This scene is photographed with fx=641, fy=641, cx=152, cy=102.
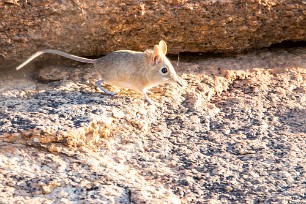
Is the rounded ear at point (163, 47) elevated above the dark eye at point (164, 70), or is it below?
above

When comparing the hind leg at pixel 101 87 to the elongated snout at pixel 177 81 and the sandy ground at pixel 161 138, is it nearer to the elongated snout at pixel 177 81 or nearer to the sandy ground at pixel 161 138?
the sandy ground at pixel 161 138

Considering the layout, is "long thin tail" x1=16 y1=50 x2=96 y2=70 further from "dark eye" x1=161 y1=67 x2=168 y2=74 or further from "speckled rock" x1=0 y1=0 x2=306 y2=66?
"dark eye" x1=161 y1=67 x2=168 y2=74

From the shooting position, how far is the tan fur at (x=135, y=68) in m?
6.61

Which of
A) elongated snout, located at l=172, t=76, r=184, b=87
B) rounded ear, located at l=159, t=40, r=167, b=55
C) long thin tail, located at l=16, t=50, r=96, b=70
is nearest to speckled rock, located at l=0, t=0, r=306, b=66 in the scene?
long thin tail, located at l=16, t=50, r=96, b=70

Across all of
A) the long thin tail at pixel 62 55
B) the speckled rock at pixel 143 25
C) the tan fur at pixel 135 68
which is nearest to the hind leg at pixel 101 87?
the tan fur at pixel 135 68

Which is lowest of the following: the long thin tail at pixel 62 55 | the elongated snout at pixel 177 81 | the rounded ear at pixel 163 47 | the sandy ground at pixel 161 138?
the sandy ground at pixel 161 138

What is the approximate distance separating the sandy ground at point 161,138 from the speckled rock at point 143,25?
0.96 ft

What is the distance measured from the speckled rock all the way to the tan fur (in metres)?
0.21

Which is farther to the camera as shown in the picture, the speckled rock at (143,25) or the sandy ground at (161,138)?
the speckled rock at (143,25)

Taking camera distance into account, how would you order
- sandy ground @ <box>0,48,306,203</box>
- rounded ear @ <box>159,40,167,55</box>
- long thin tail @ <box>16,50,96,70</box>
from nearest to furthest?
1. sandy ground @ <box>0,48,306,203</box>
2. long thin tail @ <box>16,50,96,70</box>
3. rounded ear @ <box>159,40,167,55</box>

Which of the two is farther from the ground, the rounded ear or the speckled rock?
the speckled rock

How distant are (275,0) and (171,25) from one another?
117 centimetres

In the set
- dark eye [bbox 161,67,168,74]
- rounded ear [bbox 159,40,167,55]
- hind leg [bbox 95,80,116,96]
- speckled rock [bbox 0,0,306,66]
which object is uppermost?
speckled rock [bbox 0,0,306,66]

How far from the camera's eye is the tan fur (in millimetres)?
6605
